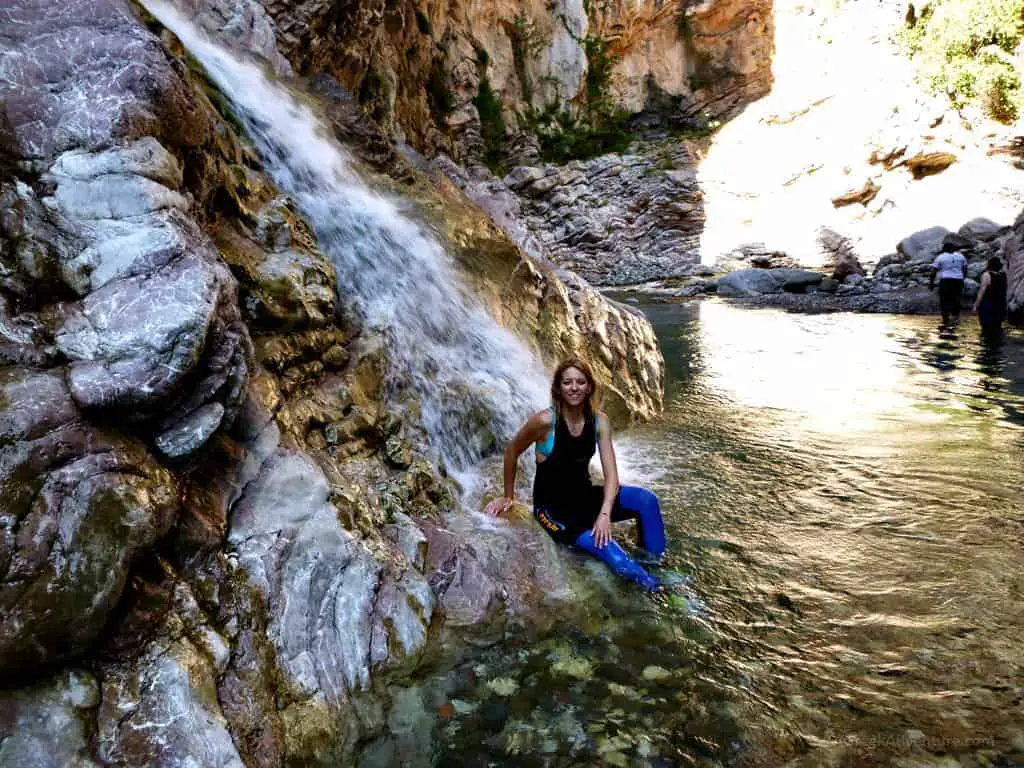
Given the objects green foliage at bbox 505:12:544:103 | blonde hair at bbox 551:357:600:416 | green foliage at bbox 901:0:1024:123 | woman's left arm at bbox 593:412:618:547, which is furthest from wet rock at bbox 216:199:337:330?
green foliage at bbox 505:12:544:103

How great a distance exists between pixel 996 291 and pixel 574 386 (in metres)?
12.7

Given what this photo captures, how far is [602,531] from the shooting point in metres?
3.81

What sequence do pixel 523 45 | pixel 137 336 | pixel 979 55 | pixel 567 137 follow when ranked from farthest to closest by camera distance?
pixel 567 137, pixel 523 45, pixel 979 55, pixel 137 336

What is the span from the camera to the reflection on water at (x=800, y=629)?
2686 millimetres

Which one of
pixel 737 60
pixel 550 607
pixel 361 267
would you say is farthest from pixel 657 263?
pixel 550 607

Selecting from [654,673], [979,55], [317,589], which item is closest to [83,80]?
[317,589]

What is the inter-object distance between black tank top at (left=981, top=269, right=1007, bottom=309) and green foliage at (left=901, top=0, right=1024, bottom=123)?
65.0ft

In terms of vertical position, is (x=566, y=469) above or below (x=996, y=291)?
below

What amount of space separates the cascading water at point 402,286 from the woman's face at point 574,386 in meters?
1.42

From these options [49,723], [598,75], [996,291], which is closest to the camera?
[49,723]

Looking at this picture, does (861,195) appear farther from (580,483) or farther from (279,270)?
(279,270)

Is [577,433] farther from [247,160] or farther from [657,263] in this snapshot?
[657,263]

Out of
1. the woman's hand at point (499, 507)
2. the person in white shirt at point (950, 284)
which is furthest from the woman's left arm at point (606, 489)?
the person in white shirt at point (950, 284)

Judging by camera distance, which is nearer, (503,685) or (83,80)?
(503,685)
